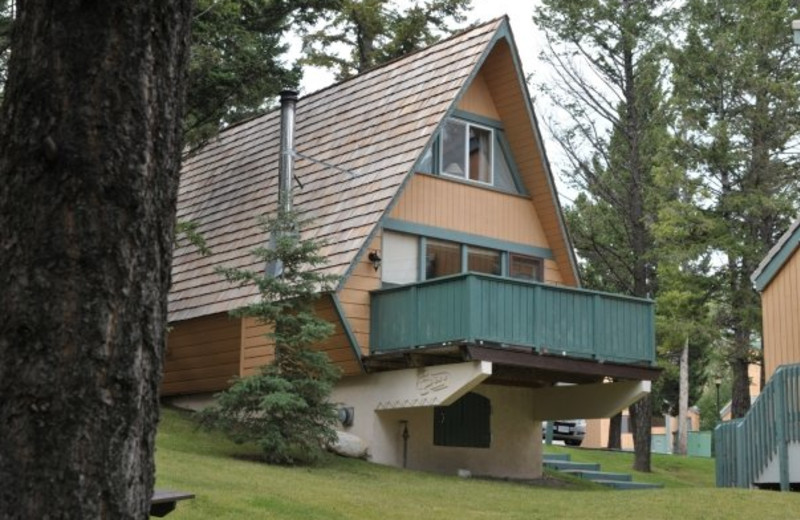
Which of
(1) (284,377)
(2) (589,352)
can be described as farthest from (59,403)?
(2) (589,352)

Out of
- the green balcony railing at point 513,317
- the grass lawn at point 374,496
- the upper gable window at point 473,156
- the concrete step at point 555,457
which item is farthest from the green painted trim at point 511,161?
the grass lawn at point 374,496

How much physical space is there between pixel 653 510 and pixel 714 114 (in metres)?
17.0

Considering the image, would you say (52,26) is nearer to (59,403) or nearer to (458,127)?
(59,403)

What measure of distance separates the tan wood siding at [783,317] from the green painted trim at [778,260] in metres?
0.08

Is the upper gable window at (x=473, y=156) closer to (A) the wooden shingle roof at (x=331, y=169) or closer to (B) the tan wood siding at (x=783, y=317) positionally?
(A) the wooden shingle roof at (x=331, y=169)

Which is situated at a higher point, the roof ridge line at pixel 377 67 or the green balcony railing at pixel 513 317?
the roof ridge line at pixel 377 67

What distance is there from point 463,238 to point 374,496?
8.41 m

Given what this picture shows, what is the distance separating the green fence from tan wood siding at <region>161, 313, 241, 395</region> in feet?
27.8

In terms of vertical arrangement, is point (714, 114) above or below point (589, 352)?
above

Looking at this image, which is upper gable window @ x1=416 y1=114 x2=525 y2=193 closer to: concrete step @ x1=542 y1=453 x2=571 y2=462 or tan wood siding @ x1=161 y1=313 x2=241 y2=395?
tan wood siding @ x1=161 y1=313 x2=241 y2=395

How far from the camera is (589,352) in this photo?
20375 millimetres

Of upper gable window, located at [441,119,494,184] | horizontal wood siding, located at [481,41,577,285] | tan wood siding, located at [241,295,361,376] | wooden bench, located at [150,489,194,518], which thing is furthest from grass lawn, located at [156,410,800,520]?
horizontal wood siding, located at [481,41,577,285]

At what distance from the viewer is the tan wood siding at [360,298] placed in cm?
2028

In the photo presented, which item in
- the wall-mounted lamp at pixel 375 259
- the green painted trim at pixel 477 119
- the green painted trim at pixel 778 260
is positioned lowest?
the wall-mounted lamp at pixel 375 259
